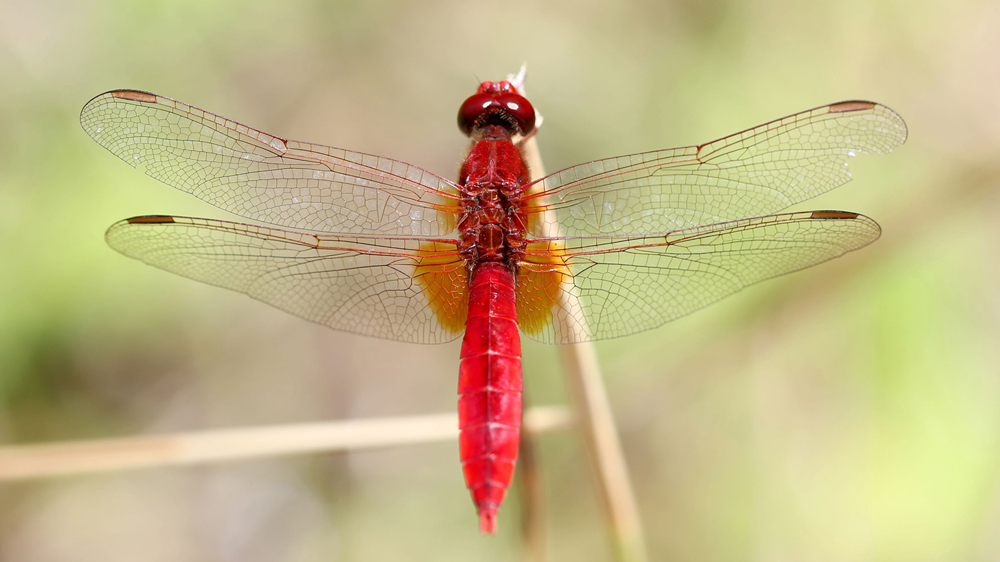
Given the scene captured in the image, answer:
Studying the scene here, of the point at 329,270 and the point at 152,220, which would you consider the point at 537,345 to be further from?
the point at 152,220

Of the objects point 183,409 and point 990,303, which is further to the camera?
point 183,409

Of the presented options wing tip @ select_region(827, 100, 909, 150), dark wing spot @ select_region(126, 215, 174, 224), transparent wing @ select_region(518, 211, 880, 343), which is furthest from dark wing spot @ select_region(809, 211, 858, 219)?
dark wing spot @ select_region(126, 215, 174, 224)

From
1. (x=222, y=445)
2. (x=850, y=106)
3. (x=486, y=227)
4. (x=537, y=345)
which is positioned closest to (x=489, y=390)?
(x=486, y=227)

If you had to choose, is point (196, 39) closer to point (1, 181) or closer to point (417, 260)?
point (1, 181)

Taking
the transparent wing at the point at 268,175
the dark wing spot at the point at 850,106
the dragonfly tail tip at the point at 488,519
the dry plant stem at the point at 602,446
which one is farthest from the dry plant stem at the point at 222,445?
the dark wing spot at the point at 850,106

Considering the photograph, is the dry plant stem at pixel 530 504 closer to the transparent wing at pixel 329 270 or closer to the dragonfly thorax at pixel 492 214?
the transparent wing at pixel 329 270

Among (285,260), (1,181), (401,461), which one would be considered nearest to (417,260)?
(285,260)
